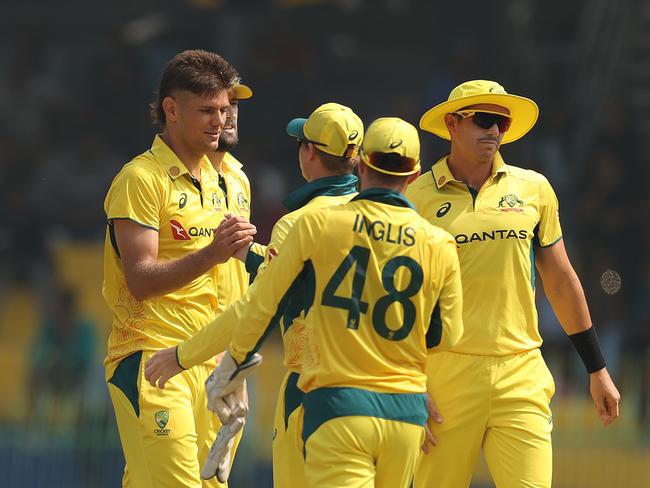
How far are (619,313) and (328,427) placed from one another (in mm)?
9091

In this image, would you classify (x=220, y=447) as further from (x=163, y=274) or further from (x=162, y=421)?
(x=163, y=274)

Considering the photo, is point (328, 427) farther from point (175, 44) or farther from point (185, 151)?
point (175, 44)

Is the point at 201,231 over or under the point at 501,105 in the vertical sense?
under

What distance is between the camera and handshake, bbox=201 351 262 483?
541 centimetres

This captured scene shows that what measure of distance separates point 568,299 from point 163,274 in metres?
1.82

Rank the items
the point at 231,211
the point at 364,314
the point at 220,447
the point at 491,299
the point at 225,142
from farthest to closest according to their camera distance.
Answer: the point at 225,142, the point at 231,211, the point at 491,299, the point at 220,447, the point at 364,314

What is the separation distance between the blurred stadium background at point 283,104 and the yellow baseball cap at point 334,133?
619cm

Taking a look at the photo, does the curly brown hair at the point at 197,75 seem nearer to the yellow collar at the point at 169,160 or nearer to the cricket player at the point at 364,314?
the yellow collar at the point at 169,160

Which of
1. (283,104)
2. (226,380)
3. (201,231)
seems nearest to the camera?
(226,380)

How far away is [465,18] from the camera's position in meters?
16.4

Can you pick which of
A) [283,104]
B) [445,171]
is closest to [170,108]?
[445,171]

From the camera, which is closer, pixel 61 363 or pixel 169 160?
pixel 169 160

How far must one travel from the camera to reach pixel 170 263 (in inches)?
244

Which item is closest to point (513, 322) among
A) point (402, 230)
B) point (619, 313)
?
point (402, 230)
